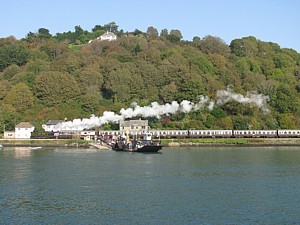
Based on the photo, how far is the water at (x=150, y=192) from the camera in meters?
24.6

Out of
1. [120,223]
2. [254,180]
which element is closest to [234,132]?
[254,180]

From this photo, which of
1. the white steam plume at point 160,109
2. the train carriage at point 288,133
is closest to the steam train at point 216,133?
the train carriage at point 288,133

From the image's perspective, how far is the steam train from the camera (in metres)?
75.5

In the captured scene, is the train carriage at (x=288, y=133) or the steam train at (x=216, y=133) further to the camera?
the train carriage at (x=288, y=133)

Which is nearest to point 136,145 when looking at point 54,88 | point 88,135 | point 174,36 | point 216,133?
point 88,135

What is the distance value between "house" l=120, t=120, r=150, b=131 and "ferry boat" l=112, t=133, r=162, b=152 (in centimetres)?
1126

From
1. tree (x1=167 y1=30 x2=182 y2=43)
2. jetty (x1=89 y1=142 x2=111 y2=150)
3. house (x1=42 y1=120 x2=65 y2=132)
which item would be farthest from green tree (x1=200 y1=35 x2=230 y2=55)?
jetty (x1=89 y1=142 x2=111 y2=150)

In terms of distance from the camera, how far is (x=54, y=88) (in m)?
89.1

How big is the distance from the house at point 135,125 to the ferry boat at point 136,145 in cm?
1126

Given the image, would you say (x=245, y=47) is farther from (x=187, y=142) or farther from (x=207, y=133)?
(x=187, y=142)

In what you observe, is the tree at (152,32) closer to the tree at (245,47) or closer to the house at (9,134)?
the tree at (245,47)

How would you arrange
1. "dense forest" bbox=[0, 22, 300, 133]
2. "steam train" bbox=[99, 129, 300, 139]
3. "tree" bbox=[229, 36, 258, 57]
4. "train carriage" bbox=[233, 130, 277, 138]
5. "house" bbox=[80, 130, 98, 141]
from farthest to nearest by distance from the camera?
1. "tree" bbox=[229, 36, 258, 57]
2. "dense forest" bbox=[0, 22, 300, 133]
3. "train carriage" bbox=[233, 130, 277, 138]
4. "steam train" bbox=[99, 129, 300, 139]
5. "house" bbox=[80, 130, 98, 141]

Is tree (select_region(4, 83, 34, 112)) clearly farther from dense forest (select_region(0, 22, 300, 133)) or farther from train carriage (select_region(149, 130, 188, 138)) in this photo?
train carriage (select_region(149, 130, 188, 138))

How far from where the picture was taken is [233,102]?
279 feet
